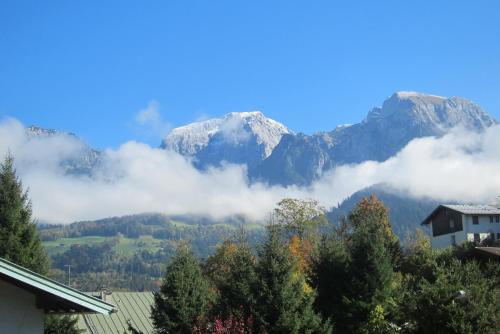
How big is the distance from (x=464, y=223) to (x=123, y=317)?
59744 millimetres

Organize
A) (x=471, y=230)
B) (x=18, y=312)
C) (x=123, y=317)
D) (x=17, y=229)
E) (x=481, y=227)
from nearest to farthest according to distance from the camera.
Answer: (x=18, y=312), (x=17, y=229), (x=123, y=317), (x=471, y=230), (x=481, y=227)

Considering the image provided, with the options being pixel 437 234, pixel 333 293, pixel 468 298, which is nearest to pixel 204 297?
pixel 333 293

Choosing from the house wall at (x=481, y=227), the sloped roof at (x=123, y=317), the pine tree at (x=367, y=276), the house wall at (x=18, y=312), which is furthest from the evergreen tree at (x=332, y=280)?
the house wall at (x=481, y=227)

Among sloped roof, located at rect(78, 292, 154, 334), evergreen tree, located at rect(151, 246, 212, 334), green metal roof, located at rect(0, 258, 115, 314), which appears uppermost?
green metal roof, located at rect(0, 258, 115, 314)

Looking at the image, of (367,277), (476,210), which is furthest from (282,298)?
(476,210)

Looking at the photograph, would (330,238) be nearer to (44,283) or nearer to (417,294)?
(417,294)

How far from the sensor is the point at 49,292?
1062cm

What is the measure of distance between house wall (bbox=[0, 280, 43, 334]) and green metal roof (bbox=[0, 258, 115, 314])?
12 cm

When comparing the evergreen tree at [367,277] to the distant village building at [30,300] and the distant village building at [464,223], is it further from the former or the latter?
the distant village building at [464,223]

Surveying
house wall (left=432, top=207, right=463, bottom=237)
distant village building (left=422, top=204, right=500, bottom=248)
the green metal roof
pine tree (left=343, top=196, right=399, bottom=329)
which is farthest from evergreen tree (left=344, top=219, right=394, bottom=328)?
house wall (left=432, top=207, right=463, bottom=237)

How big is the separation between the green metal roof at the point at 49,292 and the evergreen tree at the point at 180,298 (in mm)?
16668

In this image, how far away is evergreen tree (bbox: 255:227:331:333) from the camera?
76.5 ft

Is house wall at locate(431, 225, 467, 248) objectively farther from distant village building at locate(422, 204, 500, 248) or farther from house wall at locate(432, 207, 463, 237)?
house wall at locate(432, 207, 463, 237)

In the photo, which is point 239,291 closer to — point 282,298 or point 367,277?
point 282,298
